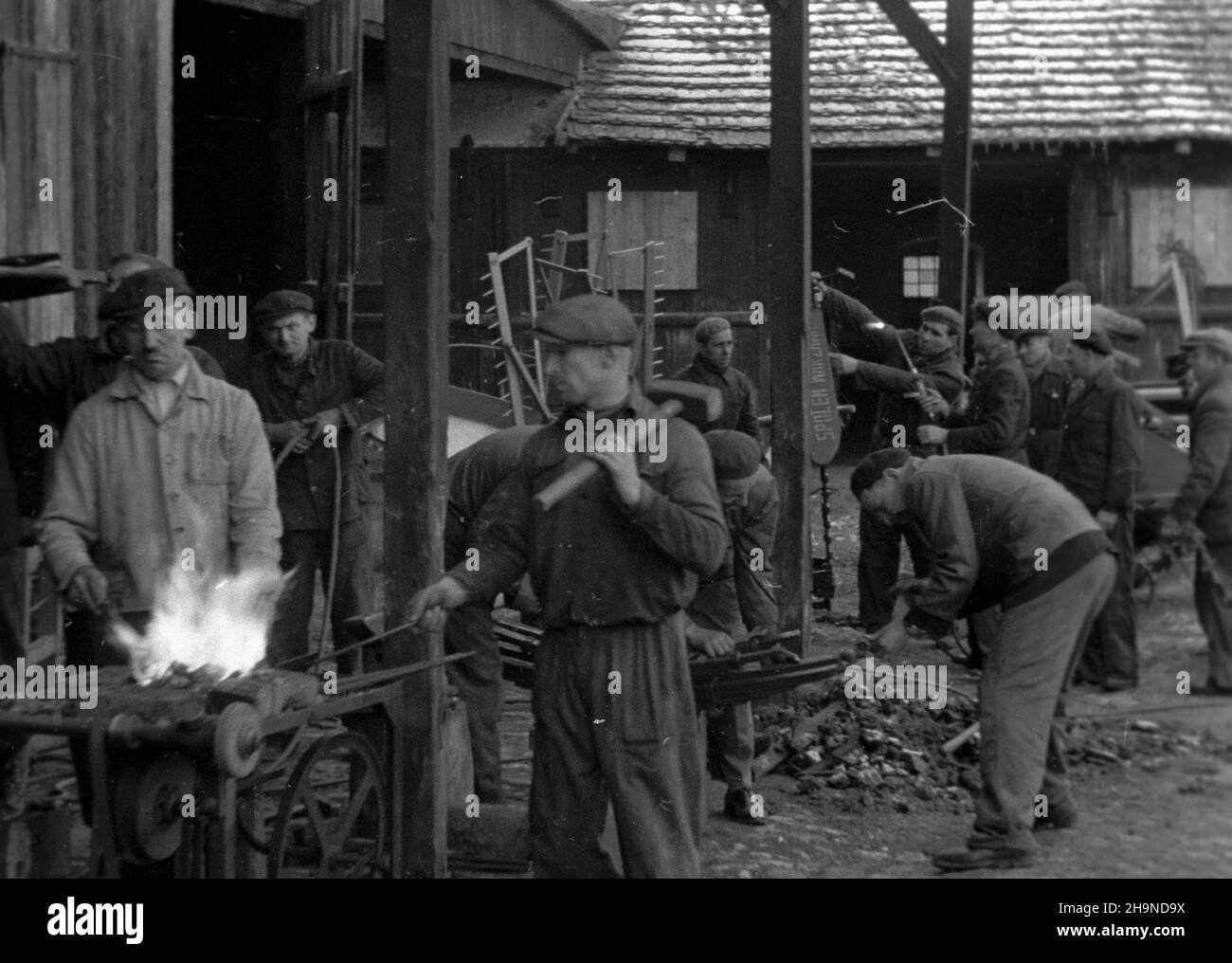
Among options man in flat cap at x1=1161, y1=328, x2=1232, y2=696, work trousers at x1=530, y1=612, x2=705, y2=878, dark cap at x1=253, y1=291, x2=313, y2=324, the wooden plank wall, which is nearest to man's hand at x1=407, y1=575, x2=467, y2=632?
work trousers at x1=530, y1=612, x2=705, y2=878

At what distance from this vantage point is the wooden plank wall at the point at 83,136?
756 centimetres

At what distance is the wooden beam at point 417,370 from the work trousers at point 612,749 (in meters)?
0.73

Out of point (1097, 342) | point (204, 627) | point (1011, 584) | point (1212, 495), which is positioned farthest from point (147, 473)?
point (1097, 342)

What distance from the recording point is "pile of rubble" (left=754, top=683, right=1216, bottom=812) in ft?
24.8

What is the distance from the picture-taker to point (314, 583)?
301 inches

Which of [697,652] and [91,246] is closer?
[697,652]

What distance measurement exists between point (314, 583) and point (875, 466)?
2828 mm

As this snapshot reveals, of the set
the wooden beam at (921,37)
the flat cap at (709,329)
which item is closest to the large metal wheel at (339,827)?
the flat cap at (709,329)

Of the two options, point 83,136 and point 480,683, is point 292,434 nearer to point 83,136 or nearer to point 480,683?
point 480,683

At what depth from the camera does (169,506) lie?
536cm

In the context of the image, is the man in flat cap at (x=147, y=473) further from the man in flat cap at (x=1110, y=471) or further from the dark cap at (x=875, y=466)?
the man in flat cap at (x=1110, y=471)
